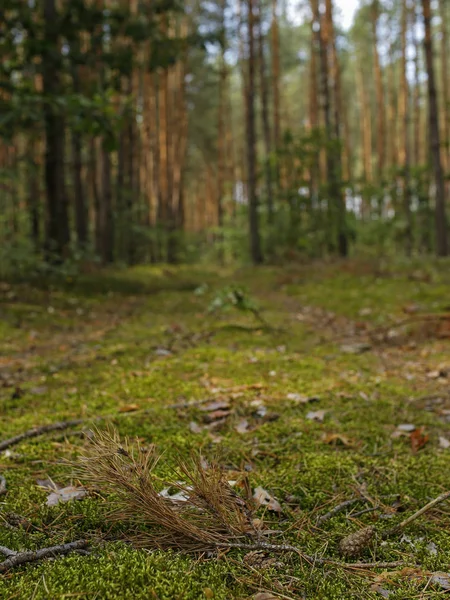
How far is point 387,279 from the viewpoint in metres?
8.09

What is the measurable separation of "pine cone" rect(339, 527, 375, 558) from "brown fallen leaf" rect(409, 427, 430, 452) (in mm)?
901

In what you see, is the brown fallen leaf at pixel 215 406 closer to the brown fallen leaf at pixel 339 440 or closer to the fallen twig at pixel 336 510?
the brown fallen leaf at pixel 339 440

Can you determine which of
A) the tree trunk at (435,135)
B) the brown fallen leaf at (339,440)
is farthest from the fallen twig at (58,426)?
the tree trunk at (435,135)

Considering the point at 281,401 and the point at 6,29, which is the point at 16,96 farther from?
the point at 281,401

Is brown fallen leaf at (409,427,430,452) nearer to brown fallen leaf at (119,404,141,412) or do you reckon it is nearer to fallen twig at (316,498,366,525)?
fallen twig at (316,498,366,525)

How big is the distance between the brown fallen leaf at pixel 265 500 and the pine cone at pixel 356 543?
286mm

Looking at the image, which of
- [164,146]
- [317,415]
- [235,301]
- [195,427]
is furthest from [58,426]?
[164,146]

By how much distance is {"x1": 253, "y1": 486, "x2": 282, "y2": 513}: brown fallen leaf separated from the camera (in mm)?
1705

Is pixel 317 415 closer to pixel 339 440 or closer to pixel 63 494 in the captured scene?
pixel 339 440

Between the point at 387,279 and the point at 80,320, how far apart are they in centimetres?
497

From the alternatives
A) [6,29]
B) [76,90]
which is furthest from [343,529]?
[76,90]

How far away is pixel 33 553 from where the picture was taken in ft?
4.33

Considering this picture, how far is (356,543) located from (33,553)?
0.92m

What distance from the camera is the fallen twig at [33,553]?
1283 mm
